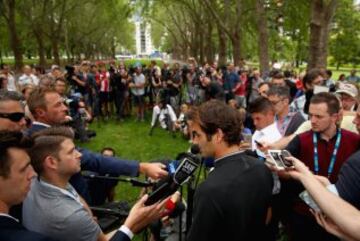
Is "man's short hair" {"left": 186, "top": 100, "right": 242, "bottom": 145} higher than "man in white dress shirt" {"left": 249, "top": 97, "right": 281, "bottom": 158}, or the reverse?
"man's short hair" {"left": 186, "top": 100, "right": 242, "bottom": 145}

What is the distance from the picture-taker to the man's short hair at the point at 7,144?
212cm

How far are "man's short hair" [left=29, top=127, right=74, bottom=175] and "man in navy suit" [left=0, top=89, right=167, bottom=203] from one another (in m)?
0.64

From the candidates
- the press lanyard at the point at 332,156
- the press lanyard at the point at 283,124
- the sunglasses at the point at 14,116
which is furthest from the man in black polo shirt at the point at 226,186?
the press lanyard at the point at 283,124

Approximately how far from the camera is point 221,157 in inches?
99.3

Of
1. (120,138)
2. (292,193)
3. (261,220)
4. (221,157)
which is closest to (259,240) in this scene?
(261,220)

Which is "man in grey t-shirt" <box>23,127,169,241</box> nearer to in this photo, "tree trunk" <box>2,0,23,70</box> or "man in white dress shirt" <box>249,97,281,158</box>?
"man in white dress shirt" <box>249,97,281,158</box>

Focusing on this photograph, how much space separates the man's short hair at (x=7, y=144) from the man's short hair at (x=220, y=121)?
3.80 ft

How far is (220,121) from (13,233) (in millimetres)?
1430

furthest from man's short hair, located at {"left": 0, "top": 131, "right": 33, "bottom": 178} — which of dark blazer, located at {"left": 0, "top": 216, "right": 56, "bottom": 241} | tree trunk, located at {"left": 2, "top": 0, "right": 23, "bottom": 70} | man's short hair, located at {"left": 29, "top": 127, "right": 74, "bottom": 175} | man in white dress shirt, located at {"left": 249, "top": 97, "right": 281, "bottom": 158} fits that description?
tree trunk, located at {"left": 2, "top": 0, "right": 23, "bottom": 70}

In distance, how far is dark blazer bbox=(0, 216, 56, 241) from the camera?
5.91ft

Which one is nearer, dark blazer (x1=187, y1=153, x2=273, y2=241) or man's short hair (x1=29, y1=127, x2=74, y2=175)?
dark blazer (x1=187, y1=153, x2=273, y2=241)

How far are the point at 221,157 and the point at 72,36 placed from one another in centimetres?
5240

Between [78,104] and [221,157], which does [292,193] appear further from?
[78,104]

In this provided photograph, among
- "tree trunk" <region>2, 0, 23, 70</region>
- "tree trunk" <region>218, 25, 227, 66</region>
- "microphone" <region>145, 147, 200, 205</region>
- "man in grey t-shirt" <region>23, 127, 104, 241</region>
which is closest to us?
"man in grey t-shirt" <region>23, 127, 104, 241</region>
